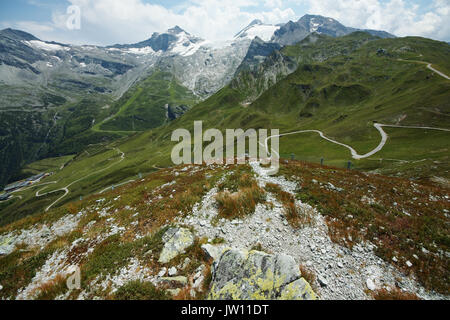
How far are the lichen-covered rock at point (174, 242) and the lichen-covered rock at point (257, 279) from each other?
107 inches

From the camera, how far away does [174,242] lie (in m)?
11.3

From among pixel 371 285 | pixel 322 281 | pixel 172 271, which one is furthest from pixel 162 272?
pixel 371 285

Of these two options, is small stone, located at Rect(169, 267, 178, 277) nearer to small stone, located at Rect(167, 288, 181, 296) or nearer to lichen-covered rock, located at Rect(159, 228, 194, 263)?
lichen-covered rock, located at Rect(159, 228, 194, 263)

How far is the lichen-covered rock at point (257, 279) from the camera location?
777 centimetres

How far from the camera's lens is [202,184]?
18672mm

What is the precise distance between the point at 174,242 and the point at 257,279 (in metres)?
5.37

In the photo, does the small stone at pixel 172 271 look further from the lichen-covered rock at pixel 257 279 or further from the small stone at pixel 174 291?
the lichen-covered rock at pixel 257 279

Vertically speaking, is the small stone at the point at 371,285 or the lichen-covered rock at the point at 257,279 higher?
the lichen-covered rock at the point at 257,279

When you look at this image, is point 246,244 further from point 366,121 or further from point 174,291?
point 366,121

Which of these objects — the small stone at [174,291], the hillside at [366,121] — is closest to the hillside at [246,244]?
the small stone at [174,291]

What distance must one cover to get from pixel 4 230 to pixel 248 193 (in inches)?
862

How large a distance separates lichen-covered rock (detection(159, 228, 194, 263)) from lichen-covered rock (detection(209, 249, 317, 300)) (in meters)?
2.71
